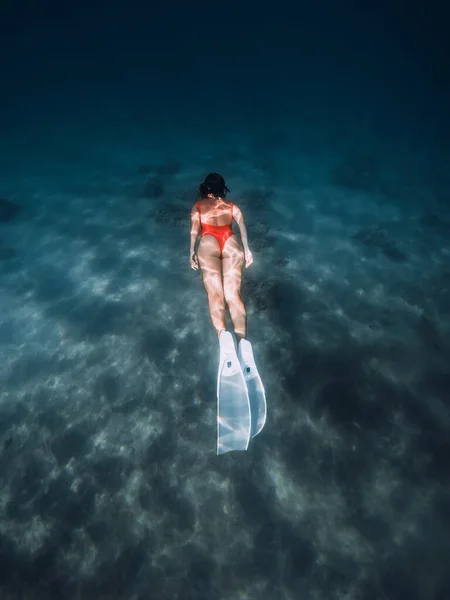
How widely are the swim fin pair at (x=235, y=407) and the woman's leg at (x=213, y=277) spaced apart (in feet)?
2.68

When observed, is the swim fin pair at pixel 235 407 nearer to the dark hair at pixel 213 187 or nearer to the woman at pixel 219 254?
the woman at pixel 219 254

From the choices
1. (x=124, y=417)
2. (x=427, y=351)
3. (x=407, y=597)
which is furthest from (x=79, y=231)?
(x=407, y=597)

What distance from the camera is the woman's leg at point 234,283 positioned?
5797mm

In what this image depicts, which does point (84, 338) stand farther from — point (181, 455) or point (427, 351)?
point (427, 351)

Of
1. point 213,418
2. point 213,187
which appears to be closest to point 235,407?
point 213,418

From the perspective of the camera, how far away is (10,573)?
4.46 meters

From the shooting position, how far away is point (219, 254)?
649cm

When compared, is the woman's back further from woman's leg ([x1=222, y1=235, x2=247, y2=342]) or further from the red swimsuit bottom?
woman's leg ([x1=222, y1=235, x2=247, y2=342])

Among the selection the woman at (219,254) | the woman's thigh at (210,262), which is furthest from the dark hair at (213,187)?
the woman's thigh at (210,262)

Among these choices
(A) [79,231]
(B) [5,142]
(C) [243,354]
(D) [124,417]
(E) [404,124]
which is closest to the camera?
(C) [243,354]

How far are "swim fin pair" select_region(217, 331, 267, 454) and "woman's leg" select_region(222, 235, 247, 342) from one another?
2.55 feet

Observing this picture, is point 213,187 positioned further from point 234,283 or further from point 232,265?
point 234,283

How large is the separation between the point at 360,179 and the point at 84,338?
1776 cm

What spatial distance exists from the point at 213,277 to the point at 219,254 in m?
0.61
